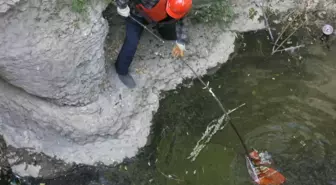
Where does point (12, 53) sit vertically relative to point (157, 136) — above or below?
above

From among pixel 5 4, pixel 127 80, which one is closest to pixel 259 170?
pixel 127 80

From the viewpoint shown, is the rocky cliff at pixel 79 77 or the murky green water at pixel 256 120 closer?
the rocky cliff at pixel 79 77

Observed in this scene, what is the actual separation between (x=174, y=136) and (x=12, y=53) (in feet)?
5.46

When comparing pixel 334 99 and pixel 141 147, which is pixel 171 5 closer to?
pixel 141 147

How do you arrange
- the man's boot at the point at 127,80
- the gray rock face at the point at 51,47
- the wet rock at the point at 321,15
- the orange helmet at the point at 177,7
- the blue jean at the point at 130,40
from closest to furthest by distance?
the gray rock face at the point at 51,47, the orange helmet at the point at 177,7, the blue jean at the point at 130,40, the man's boot at the point at 127,80, the wet rock at the point at 321,15

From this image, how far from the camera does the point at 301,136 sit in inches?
168

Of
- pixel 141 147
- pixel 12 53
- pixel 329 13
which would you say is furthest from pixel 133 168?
pixel 329 13

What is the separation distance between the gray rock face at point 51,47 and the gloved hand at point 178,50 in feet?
2.62

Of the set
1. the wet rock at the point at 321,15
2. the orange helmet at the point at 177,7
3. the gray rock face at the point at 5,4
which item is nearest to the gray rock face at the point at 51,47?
the gray rock face at the point at 5,4

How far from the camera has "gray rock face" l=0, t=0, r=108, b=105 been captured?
3.18 metres

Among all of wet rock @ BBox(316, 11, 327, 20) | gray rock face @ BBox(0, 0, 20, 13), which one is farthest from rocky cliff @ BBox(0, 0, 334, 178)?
wet rock @ BBox(316, 11, 327, 20)

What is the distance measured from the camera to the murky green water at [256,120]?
4016mm

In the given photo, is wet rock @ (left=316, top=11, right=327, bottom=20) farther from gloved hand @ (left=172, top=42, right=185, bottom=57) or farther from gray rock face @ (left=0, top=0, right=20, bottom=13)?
gray rock face @ (left=0, top=0, right=20, bottom=13)

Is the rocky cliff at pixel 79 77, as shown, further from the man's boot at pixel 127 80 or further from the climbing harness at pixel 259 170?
the climbing harness at pixel 259 170
